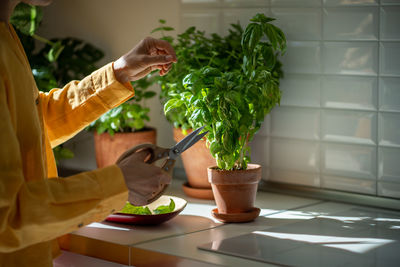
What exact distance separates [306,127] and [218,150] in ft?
1.39

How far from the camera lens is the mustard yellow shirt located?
34.2 inches

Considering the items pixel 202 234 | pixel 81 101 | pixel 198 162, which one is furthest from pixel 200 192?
pixel 81 101

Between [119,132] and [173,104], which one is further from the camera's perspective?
[119,132]

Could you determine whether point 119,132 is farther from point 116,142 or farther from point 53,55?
point 53,55

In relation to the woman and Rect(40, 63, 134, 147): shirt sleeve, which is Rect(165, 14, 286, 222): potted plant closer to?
Rect(40, 63, 134, 147): shirt sleeve

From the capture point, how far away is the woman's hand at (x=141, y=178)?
3.16 feet

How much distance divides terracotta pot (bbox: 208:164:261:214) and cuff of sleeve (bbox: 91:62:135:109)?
0.35 m

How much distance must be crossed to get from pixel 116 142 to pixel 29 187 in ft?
3.50

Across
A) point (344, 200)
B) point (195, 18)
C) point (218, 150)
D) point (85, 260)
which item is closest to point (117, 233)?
point (85, 260)

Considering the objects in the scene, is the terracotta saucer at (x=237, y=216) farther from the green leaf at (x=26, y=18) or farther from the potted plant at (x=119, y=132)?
the green leaf at (x=26, y=18)

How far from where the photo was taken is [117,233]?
1.41 meters

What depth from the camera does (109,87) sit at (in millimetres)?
1268

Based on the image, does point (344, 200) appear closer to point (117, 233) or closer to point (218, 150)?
point (218, 150)

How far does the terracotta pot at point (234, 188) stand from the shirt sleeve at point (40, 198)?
58 centimetres
